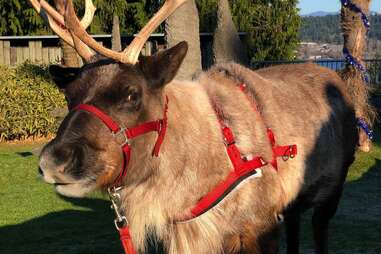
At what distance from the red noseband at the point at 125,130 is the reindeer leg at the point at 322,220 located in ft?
8.51

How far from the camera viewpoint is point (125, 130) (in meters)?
4.16

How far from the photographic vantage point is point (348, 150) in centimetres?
655

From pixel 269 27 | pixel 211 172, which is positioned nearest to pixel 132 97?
pixel 211 172

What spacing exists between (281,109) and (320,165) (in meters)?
0.70

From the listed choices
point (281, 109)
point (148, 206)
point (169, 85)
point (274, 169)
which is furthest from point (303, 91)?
point (148, 206)

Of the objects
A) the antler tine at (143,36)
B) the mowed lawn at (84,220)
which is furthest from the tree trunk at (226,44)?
the antler tine at (143,36)

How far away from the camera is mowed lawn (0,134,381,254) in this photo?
751 centimetres

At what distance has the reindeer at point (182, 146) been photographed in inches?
160

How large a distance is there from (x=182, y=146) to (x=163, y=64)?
61 centimetres

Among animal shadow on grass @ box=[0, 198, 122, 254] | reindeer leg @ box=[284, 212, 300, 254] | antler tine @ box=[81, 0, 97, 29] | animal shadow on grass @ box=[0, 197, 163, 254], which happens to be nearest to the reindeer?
antler tine @ box=[81, 0, 97, 29]

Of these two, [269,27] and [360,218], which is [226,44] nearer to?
[360,218]

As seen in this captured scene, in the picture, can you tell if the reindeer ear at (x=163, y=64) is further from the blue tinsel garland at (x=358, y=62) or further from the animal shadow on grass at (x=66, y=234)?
the blue tinsel garland at (x=358, y=62)

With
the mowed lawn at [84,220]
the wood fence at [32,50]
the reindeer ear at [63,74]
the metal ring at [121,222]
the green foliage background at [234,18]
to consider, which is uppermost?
the green foliage background at [234,18]

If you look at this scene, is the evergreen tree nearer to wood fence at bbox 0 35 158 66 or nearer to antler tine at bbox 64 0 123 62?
wood fence at bbox 0 35 158 66
